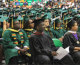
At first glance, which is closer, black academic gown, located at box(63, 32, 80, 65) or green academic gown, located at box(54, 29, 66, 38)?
black academic gown, located at box(63, 32, 80, 65)

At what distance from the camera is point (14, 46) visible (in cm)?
476

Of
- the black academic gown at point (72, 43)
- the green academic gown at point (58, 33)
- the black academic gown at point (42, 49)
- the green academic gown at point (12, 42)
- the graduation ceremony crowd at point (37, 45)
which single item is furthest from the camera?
the green academic gown at point (58, 33)

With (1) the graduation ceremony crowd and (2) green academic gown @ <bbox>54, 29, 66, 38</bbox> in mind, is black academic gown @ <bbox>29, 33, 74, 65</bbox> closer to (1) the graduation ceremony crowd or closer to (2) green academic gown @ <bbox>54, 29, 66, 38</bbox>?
(1) the graduation ceremony crowd

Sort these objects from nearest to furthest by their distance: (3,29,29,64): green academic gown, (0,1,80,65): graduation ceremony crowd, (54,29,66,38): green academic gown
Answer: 1. (0,1,80,65): graduation ceremony crowd
2. (3,29,29,64): green academic gown
3. (54,29,66,38): green academic gown

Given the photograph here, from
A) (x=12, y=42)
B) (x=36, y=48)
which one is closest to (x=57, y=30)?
(x=12, y=42)

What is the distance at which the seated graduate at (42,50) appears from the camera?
401cm

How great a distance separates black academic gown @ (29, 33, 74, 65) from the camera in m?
4.00

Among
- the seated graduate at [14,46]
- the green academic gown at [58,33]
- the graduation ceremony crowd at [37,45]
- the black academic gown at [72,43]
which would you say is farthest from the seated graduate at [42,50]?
the green academic gown at [58,33]

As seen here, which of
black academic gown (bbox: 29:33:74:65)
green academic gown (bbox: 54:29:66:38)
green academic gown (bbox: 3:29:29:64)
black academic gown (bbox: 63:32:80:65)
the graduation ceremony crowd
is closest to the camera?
black academic gown (bbox: 29:33:74:65)

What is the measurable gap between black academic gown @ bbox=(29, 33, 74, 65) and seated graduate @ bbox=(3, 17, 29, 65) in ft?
1.76

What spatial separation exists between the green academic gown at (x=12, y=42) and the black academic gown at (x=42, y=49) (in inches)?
26.3

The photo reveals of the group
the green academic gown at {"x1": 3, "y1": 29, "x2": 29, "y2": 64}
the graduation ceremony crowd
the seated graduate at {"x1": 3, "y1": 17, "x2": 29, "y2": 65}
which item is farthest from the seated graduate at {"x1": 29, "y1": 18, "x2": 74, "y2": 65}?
the green academic gown at {"x1": 3, "y1": 29, "x2": 29, "y2": 64}

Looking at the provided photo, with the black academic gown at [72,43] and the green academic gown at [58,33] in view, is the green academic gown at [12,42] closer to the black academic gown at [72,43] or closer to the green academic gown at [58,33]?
the black academic gown at [72,43]

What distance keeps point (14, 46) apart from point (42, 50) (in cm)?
91
